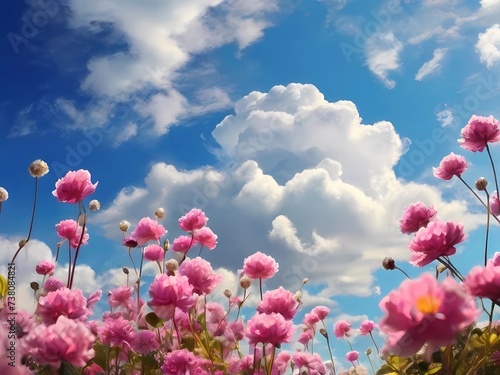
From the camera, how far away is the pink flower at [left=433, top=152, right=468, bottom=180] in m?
3.53

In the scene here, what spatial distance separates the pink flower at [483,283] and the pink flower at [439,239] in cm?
57

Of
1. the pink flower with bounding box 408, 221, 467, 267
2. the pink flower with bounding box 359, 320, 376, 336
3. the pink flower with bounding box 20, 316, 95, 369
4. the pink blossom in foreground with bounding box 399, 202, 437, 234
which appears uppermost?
the pink blossom in foreground with bounding box 399, 202, 437, 234

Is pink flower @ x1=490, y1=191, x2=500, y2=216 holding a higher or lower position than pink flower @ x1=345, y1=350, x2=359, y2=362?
higher

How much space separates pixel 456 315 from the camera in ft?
3.45

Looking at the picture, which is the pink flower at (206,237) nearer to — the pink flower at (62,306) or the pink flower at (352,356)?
the pink flower at (62,306)

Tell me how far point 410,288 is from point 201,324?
6.60 ft

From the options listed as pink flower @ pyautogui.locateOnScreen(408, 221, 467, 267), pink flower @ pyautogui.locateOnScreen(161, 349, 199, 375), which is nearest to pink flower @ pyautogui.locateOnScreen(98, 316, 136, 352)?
pink flower @ pyautogui.locateOnScreen(161, 349, 199, 375)

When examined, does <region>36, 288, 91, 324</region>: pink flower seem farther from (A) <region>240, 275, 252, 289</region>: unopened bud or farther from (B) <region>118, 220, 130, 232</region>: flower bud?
(B) <region>118, 220, 130, 232</region>: flower bud

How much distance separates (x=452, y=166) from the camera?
139 inches

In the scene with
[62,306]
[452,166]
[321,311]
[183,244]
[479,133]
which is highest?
[479,133]

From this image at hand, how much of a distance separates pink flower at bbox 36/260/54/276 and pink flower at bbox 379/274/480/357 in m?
3.12

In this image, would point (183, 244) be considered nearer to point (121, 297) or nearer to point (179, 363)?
point (121, 297)

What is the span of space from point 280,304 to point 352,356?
8.65 feet

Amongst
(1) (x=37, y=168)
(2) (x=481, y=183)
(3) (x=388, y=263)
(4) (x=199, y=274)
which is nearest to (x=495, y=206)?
(2) (x=481, y=183)
